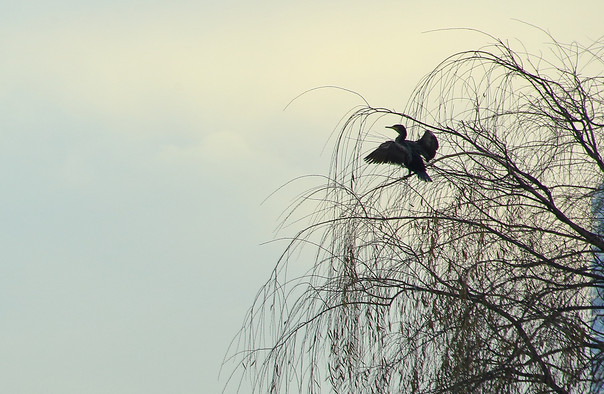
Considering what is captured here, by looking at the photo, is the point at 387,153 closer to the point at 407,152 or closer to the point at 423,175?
the point at 407,152

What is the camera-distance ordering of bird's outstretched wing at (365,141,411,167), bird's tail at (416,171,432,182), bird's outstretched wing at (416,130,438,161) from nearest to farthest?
1. bird's tail at (416,171,432,182)
2. bird's outstretched wing at (416,130,438,161)
3. bird's outstretched wing at (365,141,411,167)

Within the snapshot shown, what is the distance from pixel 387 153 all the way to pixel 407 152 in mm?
177

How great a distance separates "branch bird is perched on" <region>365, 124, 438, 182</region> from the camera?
4.16 m

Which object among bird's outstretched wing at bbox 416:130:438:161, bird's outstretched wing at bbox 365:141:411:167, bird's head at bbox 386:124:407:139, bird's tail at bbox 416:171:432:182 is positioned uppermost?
bird's head at bbox 386:124:407:139

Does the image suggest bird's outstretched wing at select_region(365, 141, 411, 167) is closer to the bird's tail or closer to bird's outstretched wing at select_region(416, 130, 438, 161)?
bird's outstretched wing at select_region(416, 130, 438, 161)

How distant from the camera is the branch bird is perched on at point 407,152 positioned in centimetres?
416

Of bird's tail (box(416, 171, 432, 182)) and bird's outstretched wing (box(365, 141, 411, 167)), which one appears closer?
bird's tail (box(416, 171, 432, 182))

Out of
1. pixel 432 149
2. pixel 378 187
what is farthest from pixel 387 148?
pixel 378 187

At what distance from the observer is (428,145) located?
4293 millimetres

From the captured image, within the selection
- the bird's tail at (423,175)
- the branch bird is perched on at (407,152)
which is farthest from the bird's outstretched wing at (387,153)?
the bird's tail at (423,175)

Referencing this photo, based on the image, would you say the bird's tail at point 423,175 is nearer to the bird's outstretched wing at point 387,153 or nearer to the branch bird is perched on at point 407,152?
the branch bird is perched on at point 407,152

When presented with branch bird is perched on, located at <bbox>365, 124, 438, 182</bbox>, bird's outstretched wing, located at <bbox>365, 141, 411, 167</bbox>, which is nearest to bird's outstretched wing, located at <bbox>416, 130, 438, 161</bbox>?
branch bird is perched on, located at <bbox>365, 124, 438, 182</bbox>

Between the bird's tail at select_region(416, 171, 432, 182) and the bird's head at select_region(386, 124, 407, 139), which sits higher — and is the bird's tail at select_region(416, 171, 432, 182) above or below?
below

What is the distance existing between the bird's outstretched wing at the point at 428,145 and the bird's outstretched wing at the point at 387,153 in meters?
0.16
